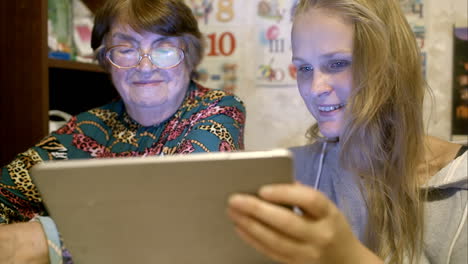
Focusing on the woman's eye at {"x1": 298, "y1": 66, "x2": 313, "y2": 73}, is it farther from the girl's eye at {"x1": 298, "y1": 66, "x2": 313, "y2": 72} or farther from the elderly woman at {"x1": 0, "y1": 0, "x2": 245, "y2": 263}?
the elderly woman at {"x1": 0, "y1": 0, "x2": 245, "y2": 263}

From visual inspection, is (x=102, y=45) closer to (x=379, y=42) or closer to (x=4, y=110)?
(x=4, y=110)

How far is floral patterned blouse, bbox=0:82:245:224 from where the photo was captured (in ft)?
3.14

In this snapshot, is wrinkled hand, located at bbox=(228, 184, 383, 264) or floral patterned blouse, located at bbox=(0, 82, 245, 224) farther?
floral patterned blouse, located at bbox=(0, 82, 245, 224)

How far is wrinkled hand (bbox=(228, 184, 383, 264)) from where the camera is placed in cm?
45

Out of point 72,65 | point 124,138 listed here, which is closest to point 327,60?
point 124,138

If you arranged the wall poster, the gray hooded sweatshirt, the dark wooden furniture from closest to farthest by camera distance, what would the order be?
1. the gray hooded sweatshirt
2. the dark wooden furniture
3. the wall poster

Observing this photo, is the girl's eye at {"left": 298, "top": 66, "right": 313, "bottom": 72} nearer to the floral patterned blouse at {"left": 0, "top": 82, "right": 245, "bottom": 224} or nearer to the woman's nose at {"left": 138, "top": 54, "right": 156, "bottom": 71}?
the floral patterned blouse at {"left": 0, "top": 82, "right": 245, "bottom": 224}

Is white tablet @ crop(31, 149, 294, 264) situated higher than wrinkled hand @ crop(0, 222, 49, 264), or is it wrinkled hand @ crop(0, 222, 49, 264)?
white tablet @ crop(31, 149, 294, 264)

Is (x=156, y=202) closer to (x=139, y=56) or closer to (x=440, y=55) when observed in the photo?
(x=139, y=56)

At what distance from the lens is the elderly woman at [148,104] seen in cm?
97

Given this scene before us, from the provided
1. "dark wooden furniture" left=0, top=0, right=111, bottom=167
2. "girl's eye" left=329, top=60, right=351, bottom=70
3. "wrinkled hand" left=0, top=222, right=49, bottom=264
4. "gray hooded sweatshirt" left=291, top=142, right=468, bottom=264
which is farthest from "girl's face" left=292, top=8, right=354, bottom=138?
"dark wooden furniture" left=0, top=0, right=111, bottom=167

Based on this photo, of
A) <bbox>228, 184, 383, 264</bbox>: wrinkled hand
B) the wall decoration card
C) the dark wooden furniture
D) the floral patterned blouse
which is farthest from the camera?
the wall decoration card

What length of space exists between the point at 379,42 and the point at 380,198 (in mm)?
319

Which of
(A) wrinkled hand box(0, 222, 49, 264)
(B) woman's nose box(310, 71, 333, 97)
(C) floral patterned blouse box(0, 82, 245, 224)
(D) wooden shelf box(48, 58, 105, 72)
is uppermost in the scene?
(D) wooden shelf box(48, 58, 105, 72)
